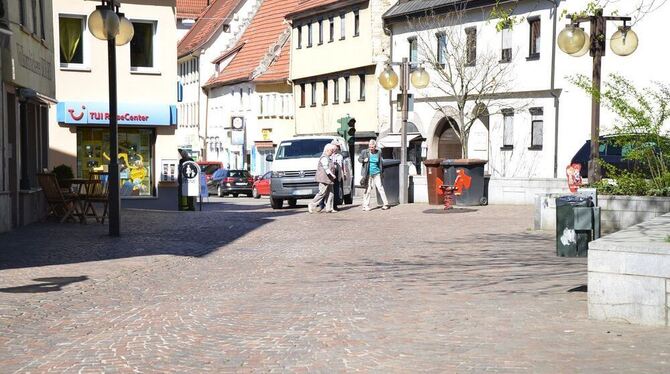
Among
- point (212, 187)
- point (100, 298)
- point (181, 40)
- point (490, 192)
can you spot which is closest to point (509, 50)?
point (490, 192)

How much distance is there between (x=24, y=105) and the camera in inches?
949

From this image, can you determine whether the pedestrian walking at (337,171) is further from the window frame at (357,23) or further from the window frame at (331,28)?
the window frame at (331,28)

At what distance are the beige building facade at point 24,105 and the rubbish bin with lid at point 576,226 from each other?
8536 mm

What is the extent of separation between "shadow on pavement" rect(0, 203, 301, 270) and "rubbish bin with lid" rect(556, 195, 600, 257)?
542 centimetres

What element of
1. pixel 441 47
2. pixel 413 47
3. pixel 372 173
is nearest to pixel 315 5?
pixel 413 47

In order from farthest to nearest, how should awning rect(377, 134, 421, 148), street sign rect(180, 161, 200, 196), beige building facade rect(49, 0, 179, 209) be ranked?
awning rect(377, 134, 421, 148)
beige building facade rect(49, 0, 179, 209)
street sign rect(180, 161, 200, 196)

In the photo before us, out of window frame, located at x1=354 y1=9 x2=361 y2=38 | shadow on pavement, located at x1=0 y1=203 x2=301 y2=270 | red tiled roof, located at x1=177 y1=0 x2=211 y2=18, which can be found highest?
red tiled roof, located at x1=177 y1=0 x2=211 y2=18

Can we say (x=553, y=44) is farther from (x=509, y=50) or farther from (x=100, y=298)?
(x=100, y=298)

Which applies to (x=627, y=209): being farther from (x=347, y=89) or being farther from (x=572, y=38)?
(x=347, y=89)

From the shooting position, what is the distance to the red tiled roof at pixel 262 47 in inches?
2891

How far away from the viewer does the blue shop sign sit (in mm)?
31281

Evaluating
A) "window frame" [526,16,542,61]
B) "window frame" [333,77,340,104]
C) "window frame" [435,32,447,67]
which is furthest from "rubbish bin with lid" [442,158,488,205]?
"window frame" [333,77,340,104]

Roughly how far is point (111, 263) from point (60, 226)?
7.32 meters

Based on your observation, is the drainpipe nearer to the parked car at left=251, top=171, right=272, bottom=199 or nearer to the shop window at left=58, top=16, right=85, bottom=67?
the parked car at left=251, top=171, right=272, bottom=199
